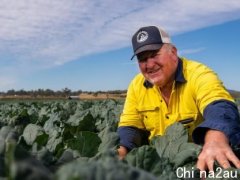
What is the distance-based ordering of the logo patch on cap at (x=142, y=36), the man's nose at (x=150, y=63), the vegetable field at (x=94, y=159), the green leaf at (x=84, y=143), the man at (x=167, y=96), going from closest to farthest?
the vegetable field at (x=94, y=159)
the green leaf at (x=84, y=143)
the man at (x=167, y=96)
the man's nose at (x=150, y=63)
the logo patch on cap at (x=142, y=36)

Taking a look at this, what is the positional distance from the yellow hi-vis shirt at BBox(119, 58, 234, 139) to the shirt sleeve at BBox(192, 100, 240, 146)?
9.1 inches

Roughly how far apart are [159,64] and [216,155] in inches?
57.5

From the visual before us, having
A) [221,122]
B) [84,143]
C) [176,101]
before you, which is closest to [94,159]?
[84,143]

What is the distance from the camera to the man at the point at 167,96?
10.1 ft

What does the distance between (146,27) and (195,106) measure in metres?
0.77

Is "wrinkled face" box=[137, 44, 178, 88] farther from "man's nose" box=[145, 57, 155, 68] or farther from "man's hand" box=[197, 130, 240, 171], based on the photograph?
"man's hand" box=[197, 130, 240, 171]

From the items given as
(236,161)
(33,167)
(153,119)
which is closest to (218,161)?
(236,161)

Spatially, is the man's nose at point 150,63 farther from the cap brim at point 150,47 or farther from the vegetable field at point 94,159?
the vegetable field at point 94,159

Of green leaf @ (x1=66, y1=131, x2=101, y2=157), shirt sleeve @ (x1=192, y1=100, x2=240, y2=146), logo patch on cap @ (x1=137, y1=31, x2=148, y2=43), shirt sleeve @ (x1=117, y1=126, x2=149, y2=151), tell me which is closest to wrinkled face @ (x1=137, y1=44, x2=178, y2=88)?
logo patch on cap @ (x1=137, y1=31, x2=148, y2=43)

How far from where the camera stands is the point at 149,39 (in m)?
3.74

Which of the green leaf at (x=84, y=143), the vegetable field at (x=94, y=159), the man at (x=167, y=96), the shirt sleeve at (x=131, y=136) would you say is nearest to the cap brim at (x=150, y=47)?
the man at (x=167, y=96)

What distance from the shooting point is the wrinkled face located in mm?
3691

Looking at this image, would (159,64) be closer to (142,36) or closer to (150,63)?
(150,63)

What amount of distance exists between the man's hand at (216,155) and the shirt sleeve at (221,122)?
7.7 inches
